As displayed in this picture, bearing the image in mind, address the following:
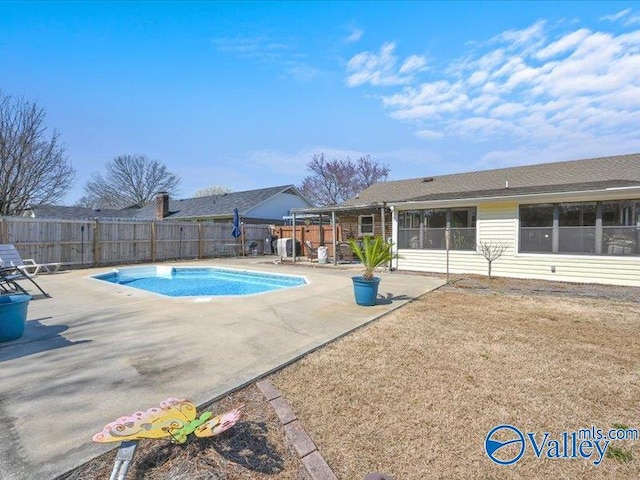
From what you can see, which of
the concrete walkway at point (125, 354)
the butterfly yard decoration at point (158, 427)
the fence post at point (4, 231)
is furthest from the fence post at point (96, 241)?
the butterfly yard decoration at point (158, 427)

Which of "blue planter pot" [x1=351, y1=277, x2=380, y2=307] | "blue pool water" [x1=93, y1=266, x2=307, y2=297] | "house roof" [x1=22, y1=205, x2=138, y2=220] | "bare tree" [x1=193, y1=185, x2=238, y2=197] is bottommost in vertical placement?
"blue pool water" [x1=93, y1=266, x2=307, y2=297]

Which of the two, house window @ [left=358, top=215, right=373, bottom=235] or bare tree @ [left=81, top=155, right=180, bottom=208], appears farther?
bare tree @ [left=81, top=155, right=180, bottom=208]

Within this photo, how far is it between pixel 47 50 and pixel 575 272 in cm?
1750

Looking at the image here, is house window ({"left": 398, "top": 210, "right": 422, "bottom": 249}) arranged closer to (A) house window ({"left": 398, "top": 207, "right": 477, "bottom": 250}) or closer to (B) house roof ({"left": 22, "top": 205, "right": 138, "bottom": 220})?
(A) house window ({"left": 398, "top": 207, "right": 477, "bottom": 250})

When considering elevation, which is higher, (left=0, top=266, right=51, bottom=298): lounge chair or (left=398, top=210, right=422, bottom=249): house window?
(left=398, top=210, right=422, bottom=249): house window

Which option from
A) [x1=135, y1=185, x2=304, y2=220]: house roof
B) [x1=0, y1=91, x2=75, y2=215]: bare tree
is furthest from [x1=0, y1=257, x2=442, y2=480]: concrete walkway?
[x1=135, y1=185, x2=304, y2=220]: house roof

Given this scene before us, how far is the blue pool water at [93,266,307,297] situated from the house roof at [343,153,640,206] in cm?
626

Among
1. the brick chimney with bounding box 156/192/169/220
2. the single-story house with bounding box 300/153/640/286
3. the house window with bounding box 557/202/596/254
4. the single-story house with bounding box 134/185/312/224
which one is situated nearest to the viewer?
the single-story house with bounding box 300/153/640/286

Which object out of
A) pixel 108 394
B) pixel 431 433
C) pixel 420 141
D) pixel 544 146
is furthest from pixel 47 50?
pixel 544 146

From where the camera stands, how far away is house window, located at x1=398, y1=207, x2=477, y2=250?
37.5 ft

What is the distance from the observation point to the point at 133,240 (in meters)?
14.9

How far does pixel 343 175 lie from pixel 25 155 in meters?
25.3

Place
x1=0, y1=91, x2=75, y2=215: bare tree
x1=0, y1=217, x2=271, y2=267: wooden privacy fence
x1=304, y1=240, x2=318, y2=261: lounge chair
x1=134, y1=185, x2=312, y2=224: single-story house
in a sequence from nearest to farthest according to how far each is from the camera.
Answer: x1=0, y1=217, x2=271, y2=267: wooden privacy fence < x1=0, y1=91, x2=75, y2=215: bare tree < x1=304, y1=240, x2=318, y2=261: lounge chair < x1=134, y1=185, x2=312, y2=224: single-story house

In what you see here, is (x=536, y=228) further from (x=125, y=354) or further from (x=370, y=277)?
(x=125, y=354)
